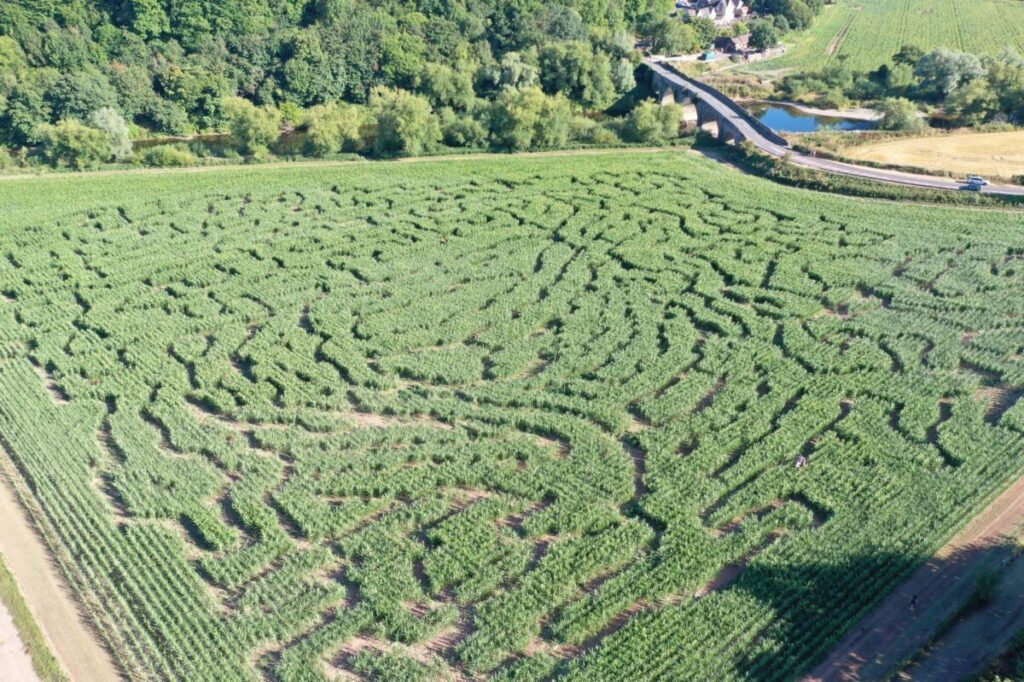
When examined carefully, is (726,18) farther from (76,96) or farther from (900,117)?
(76,96)

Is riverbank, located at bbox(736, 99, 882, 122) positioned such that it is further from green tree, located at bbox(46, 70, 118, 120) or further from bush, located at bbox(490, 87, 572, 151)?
green tree, located at bbox(46, 70, 118, 120)

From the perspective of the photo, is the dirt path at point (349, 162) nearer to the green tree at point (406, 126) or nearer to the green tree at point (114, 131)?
the green tree at point (406, 126)

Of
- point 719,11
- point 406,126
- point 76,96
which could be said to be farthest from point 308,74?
point 719,11

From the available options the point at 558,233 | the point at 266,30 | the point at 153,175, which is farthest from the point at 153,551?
the point at 266,30

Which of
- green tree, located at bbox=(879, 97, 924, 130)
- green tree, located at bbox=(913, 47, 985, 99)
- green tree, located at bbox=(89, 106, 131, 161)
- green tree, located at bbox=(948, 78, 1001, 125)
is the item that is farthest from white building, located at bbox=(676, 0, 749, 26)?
green tree, located at bbox=(89, 106, 131, 161)

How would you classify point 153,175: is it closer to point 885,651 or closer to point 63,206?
point 63,206

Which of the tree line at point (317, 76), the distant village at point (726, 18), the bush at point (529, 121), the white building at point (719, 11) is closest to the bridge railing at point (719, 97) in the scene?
the tree line at point (317, 76)
